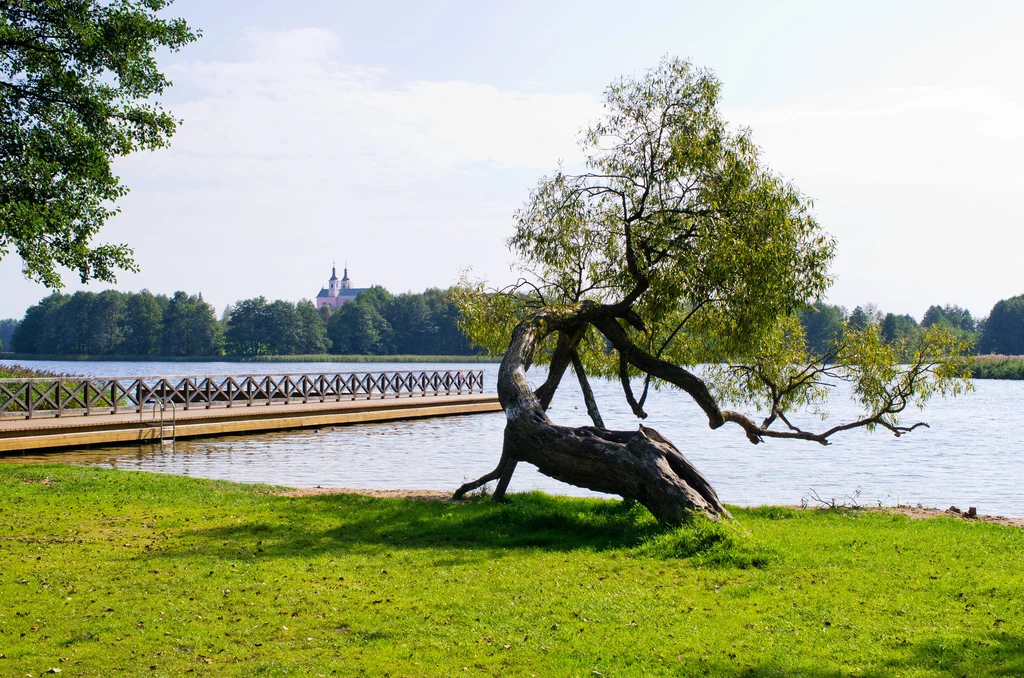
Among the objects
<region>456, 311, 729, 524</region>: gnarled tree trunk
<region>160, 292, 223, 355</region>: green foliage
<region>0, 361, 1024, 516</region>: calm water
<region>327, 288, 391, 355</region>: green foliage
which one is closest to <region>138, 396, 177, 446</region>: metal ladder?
<region>0, 361, 1024, 516</region>: calm water

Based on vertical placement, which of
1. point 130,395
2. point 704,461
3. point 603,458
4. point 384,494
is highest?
point 603,458

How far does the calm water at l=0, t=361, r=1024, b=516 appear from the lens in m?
18.4

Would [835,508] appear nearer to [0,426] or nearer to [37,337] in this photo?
[0,426]

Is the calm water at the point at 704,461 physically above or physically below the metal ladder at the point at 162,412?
below

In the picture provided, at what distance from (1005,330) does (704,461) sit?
89.7 m

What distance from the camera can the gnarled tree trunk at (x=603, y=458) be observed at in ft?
33.3

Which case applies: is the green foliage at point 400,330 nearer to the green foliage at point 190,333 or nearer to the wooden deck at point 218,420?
the green foliage at point 190,333

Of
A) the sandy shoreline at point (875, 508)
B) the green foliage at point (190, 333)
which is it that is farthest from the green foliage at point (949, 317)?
the sandy shoreline at point (875, 508)

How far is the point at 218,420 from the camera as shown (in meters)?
27.8

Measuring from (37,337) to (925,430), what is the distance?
4292 inches

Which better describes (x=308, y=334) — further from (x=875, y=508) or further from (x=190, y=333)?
(x=875, y=508)

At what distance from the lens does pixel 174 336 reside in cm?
10988

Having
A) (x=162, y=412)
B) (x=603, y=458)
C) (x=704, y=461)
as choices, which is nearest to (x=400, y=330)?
(x=162, y=412)

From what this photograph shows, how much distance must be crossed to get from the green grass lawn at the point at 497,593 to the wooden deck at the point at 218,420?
10.5m
